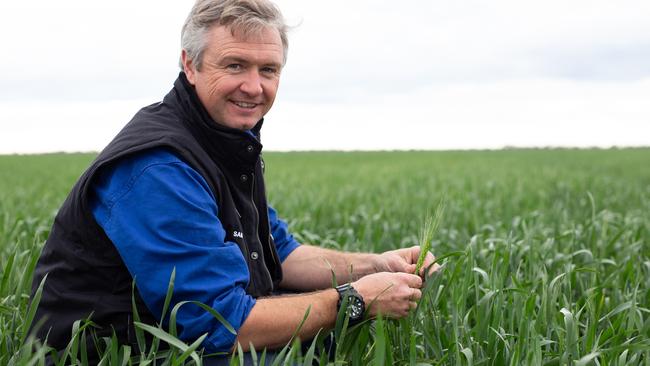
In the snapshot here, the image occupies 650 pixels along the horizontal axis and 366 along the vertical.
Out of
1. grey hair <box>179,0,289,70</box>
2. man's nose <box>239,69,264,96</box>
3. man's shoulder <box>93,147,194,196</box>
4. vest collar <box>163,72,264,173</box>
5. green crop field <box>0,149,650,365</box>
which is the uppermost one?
grey hair <box>179,0,289,70</box>

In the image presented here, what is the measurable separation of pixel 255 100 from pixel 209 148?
257 mm

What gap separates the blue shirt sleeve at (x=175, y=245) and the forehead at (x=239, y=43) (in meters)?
0.52

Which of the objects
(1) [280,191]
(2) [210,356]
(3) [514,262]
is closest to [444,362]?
(2) [210,356]

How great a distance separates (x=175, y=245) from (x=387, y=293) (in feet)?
2.41

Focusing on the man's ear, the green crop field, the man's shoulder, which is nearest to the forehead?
the man's ear

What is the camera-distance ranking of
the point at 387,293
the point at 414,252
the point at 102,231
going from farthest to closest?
the point at 414,252, the point at 387,293, the point at 102,231

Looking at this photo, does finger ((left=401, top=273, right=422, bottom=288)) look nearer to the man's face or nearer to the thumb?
the thumb

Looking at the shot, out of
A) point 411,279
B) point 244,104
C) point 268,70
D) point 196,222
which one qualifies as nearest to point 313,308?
point 411,279

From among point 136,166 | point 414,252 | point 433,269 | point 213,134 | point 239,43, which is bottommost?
point 433,269

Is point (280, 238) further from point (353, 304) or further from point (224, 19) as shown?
point (224, 19)

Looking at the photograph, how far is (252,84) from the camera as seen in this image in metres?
2.69

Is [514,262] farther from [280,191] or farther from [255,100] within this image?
[280,191]

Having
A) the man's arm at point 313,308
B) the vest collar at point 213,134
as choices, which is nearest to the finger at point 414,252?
the man's arm at point 313,308

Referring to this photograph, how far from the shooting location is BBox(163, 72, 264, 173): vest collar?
2.63m
